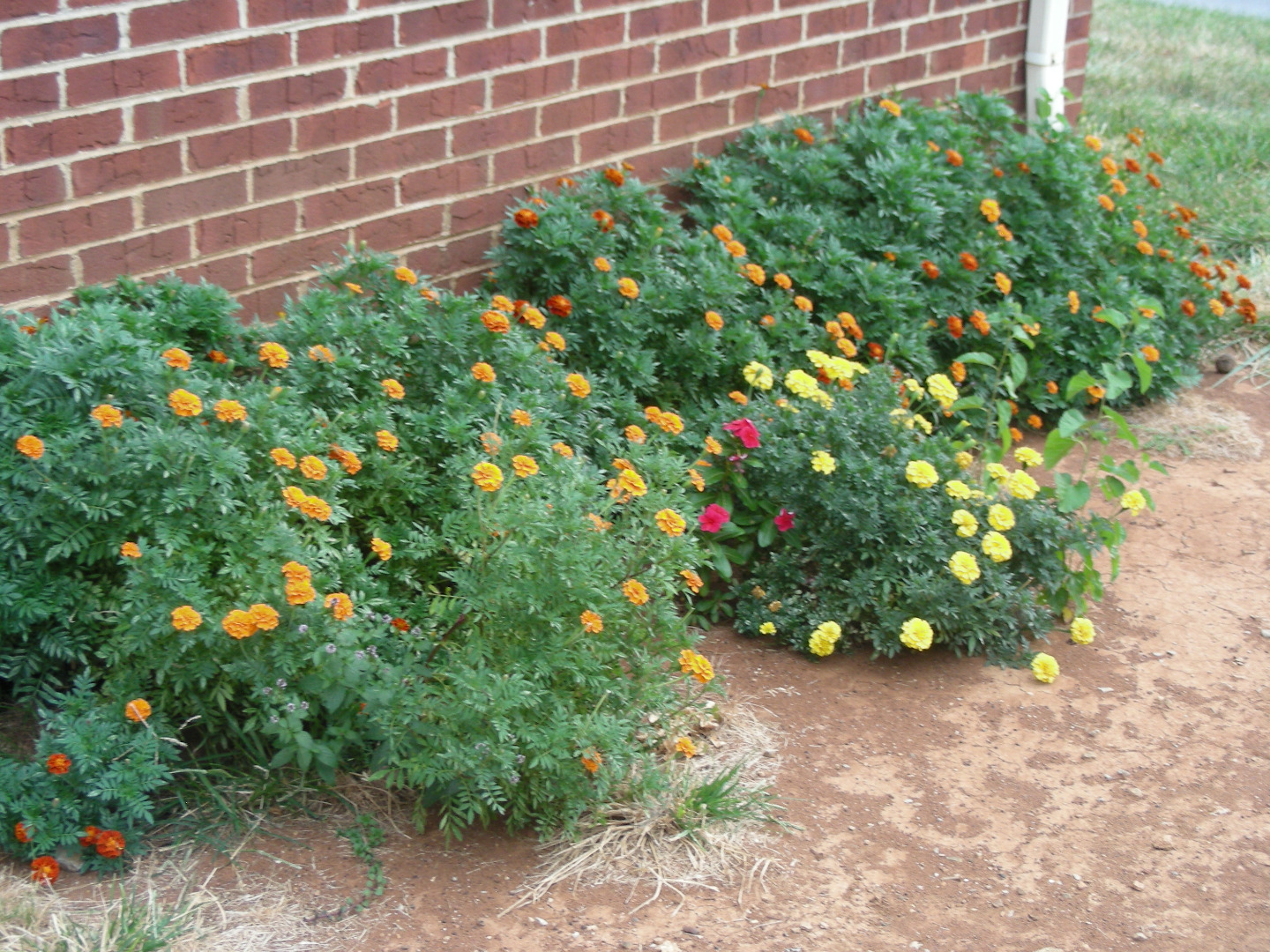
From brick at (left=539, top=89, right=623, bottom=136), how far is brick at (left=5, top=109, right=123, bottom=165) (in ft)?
4.73

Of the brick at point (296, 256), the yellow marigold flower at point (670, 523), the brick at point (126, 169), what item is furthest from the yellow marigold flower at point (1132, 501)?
the brick at point (126, 169)

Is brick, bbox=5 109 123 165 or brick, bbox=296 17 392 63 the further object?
brick, bbox=296 17 392 63

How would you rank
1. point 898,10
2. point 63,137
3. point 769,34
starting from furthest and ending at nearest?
point 898,10 → point 769,34 → point 63,137

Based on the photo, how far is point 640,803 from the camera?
2.83m

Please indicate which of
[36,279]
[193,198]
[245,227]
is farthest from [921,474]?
[36,279]

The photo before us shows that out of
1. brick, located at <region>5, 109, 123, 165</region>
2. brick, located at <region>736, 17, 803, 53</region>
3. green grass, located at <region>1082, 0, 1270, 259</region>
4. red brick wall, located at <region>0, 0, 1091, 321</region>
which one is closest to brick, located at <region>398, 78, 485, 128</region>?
red brick wall, located at <region>0, 0, 1091, 321</region>

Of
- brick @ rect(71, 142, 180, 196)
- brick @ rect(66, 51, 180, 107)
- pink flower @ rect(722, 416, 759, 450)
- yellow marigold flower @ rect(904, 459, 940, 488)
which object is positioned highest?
brick @ rect(66, 51, 180, 107)

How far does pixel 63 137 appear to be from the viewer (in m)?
3.13

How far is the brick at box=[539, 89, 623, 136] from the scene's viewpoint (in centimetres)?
426

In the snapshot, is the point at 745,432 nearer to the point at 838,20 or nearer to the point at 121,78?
the point at 121,78

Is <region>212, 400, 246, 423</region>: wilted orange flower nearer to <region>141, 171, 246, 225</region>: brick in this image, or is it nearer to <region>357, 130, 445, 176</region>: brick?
<region>141, 171, 246, 225</region>: brick

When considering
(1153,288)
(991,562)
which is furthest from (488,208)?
(1153,288)

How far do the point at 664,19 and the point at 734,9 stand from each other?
355 mm

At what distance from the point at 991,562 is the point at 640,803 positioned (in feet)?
4.13
